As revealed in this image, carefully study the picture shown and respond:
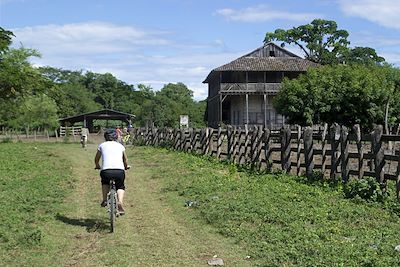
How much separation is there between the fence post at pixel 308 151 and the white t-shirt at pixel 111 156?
6.51m

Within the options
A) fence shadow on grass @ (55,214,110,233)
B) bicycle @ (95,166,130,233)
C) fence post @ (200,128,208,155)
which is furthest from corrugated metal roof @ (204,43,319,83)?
bicycle @ (95,166,130,233)

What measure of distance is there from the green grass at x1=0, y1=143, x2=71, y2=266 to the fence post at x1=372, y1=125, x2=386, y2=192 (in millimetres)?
6903

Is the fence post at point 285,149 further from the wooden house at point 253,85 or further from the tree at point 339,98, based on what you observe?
the wooden house at point 253,85

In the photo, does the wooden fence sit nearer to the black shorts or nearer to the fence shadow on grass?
the black shorts

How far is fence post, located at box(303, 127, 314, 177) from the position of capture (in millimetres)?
14609

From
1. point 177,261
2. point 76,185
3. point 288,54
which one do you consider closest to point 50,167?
point 76,185

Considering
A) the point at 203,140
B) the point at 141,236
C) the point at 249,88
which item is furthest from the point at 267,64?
the point at 141,236

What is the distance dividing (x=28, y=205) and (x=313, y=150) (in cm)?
757

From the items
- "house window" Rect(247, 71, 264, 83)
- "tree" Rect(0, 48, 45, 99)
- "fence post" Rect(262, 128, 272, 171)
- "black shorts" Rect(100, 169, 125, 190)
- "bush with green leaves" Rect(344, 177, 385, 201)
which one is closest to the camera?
"black shorts" Rect(100, 169, 125, 190)

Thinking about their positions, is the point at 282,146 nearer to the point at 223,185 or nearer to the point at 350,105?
the point at 223,185

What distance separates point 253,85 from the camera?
180 ft

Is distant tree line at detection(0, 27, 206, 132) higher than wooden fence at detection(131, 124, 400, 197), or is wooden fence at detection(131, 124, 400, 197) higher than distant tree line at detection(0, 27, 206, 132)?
distant tree line at detection(0, 27, 206, 132)

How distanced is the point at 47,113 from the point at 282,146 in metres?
60.8

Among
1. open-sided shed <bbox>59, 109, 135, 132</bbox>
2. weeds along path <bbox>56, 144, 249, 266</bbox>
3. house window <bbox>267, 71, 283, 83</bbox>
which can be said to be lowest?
weeds along path <bbox>56, 144, 249, 266</bbox>
